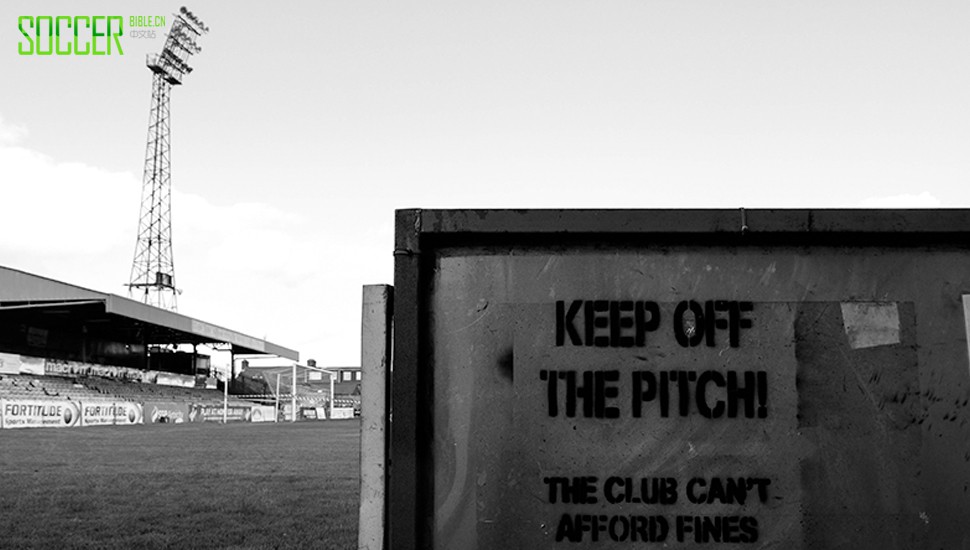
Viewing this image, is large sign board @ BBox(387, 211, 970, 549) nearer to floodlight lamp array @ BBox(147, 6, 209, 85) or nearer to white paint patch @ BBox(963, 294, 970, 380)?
white paint patch @ BBox(963, 294, 970, 380)

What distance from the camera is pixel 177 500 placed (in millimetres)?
9492

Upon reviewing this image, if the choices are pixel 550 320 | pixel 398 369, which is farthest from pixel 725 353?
pixel 398 369

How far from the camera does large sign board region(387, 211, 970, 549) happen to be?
9.12ft

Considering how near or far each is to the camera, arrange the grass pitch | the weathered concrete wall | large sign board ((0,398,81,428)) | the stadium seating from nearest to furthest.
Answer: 1. the weathered concrete wall
2. the grass pitch
3. large sign board ((0,398,81,428))
4. the stadium seating

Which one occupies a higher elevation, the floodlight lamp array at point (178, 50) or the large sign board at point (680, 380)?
the floodlight lamp array at point (178, 50)

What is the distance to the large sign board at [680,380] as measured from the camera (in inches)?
109

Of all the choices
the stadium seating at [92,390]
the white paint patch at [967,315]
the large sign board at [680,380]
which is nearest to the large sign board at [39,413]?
the stadium seating at [92,390]

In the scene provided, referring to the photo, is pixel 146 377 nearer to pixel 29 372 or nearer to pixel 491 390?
pixel 29 372

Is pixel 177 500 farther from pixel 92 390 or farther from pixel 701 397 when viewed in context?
pixel 92 390

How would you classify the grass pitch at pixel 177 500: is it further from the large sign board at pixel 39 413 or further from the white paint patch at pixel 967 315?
the large sign board at pixel 39 413

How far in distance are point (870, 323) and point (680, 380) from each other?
2.13ft

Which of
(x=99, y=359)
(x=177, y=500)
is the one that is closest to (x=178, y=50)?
(x=99, y=359)

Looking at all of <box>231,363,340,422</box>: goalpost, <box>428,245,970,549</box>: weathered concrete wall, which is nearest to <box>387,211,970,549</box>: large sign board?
<box>428,245,970,549</box>: weathered concrete wall

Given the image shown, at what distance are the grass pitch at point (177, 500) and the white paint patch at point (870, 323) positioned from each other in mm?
5036
